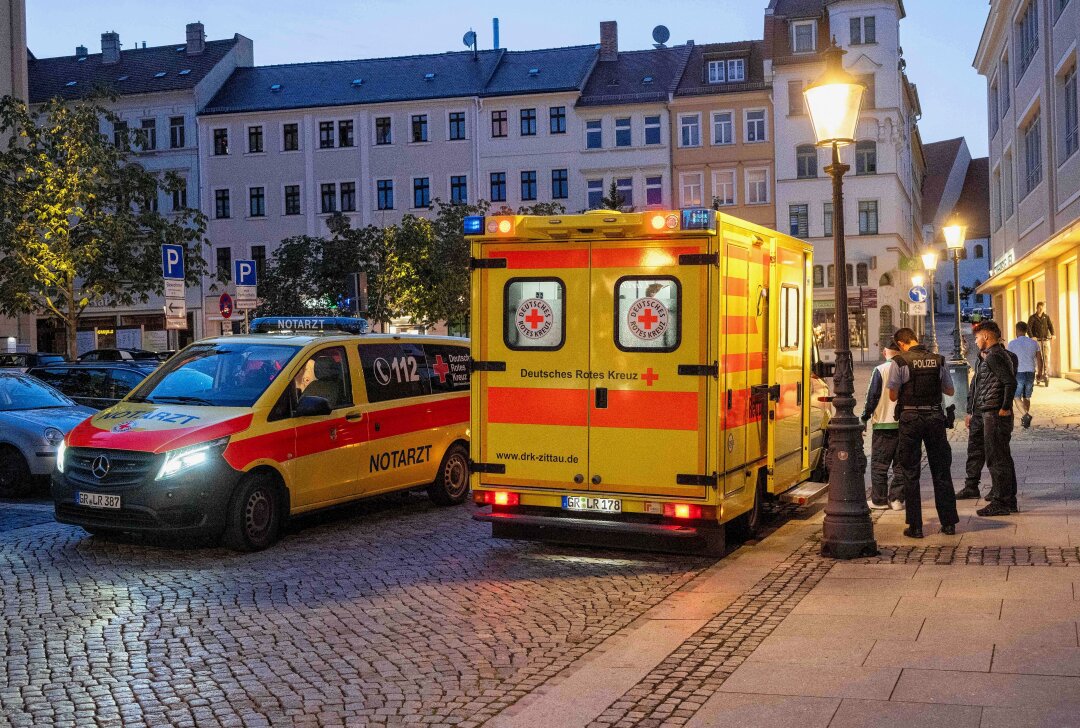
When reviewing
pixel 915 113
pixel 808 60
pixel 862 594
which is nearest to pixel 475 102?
pixel 808 60

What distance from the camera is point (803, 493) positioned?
12047 mm

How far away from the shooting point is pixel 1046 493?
1299 centimetres

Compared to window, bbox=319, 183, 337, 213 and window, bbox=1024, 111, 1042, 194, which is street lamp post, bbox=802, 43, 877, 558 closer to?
window, bbox=1024, 111, 1042, 194

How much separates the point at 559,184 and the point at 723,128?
8.18 m

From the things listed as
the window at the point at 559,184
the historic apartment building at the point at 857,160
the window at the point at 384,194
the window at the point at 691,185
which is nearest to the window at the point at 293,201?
the window at the point at 384,194

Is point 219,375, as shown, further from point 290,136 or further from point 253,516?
point 290,136

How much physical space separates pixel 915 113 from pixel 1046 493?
69121 mm

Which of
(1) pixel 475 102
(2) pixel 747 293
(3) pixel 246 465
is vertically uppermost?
(1) pixel 475 102

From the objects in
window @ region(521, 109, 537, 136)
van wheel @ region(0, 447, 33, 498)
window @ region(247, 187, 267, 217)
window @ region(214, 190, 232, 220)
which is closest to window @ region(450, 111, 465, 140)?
window @ region(521, 109, 537, 136)

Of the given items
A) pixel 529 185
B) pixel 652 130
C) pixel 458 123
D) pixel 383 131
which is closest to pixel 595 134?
pixel 652 130

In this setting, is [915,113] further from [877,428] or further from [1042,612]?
[1042,612]

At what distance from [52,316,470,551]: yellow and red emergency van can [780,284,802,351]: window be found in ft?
12.2

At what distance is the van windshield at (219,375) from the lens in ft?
36.3

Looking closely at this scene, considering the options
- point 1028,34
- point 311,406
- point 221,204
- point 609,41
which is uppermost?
point 609,41
